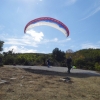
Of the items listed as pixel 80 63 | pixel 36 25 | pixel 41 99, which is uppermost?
pixel 36 25

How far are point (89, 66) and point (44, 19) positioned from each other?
16.8m

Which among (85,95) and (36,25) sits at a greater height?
(36,25)

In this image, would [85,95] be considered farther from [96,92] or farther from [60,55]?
[60,55]

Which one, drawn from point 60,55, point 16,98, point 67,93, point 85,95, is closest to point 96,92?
point 85,95

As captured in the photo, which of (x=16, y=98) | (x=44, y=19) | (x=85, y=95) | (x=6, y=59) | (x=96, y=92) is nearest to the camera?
(x=16, y=98)

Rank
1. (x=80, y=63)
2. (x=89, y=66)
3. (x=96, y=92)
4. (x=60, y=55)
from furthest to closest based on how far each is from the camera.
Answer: (x=60, y=55) → (x=80, y=63) → (x=89, y=66) → (x=96, y=92)

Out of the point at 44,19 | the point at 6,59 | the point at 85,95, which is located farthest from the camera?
the point at 6,59

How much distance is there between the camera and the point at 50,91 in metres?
7.32

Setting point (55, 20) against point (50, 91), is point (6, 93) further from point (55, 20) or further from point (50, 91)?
point (55, 20)

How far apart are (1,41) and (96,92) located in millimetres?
Answer: 28475

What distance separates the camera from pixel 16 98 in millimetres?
6172

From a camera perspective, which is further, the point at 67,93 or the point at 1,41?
the point at 1,41

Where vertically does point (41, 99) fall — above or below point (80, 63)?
below

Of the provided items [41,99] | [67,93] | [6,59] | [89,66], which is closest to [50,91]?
[67,93]
